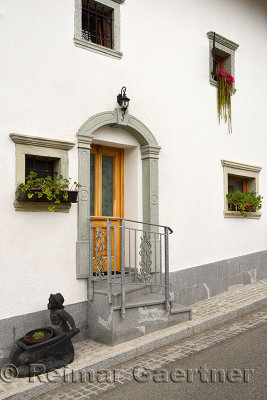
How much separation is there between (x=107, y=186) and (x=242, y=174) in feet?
11.3

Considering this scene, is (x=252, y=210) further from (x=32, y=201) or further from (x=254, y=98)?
(x=32, y=201)

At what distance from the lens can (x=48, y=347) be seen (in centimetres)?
430

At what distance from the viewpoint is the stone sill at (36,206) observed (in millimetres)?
4730

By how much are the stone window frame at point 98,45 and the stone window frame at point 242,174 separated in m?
3.14

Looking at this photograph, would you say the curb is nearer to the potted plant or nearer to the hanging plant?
the potted plant

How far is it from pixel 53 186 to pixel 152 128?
230cm

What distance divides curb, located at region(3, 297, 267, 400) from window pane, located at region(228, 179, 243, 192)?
2621mm

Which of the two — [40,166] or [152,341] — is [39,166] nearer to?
[40,166]

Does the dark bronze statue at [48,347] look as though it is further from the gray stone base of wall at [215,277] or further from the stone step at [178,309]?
the gray stone base of wall at [215,277]

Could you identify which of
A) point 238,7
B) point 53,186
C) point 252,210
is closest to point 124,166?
point 53,186

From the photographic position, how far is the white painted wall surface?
4812mm

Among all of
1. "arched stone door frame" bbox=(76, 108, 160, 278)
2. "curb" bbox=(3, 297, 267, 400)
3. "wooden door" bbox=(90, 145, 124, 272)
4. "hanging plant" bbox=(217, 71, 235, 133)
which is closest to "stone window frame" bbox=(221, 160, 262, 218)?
"hanging plant" bbox=(217, 71, 235, 133)

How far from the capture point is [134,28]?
6.26 metres

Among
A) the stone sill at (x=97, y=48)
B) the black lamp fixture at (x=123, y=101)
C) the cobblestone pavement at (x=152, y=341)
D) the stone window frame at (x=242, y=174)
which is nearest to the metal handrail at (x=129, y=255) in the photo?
the cobblestone pavement at (x=152, y=341)
